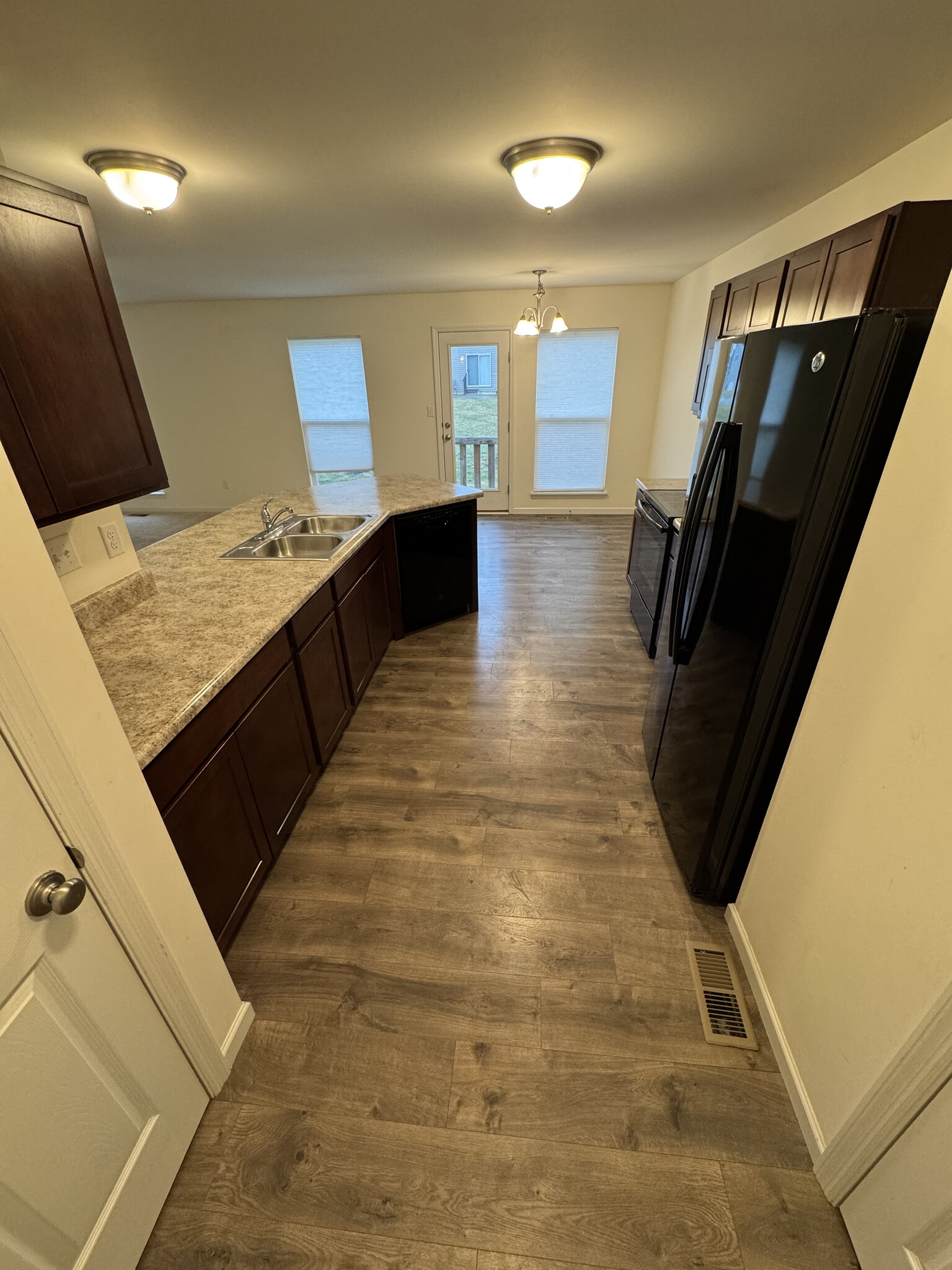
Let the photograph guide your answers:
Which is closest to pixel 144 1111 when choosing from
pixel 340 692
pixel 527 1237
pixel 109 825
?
pixel 109 825

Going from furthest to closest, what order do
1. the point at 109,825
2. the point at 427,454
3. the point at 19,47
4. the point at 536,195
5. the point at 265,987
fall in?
1. the point at 427,454
2. the point at 536,195
3. the point at 265,987
4. the point at 19,47
5. the point at 109,825

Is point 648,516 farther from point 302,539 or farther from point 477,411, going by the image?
point 477,411

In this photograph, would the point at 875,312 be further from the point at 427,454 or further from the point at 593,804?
the point at 427,454

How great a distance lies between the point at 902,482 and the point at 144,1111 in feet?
6.58

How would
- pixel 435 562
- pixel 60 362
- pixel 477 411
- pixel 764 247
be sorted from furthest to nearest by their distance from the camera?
pixel 477 411
pixel 435 562
pixel 764 247
pixel 60 362

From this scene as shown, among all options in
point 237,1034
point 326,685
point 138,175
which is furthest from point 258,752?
point 138,175

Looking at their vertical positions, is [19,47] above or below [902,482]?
above

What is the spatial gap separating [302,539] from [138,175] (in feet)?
5.18

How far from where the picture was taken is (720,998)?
144 centimetres

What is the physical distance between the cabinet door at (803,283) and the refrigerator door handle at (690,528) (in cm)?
86

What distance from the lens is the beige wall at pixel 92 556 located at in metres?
1.63

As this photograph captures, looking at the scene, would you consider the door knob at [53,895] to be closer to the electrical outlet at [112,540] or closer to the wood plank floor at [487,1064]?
the wood plank floor at [487,1064]

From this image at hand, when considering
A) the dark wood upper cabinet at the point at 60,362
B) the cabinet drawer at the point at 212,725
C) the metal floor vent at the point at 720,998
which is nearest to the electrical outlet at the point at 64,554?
the dark wood upper cabinet at the point at 60,362

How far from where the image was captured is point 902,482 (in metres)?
0.94
